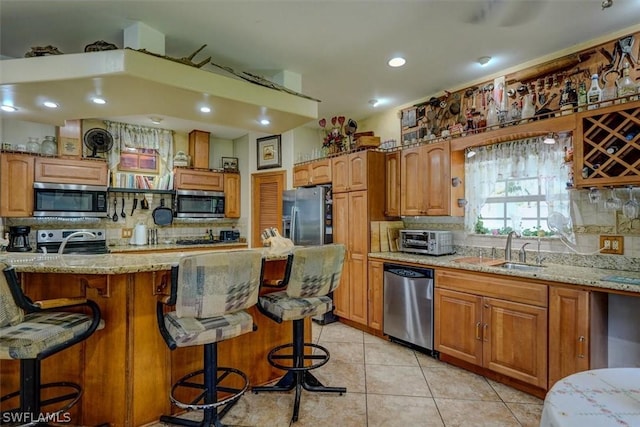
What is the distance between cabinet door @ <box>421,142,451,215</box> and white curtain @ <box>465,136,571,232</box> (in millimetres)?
287

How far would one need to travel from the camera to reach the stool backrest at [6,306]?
1491 millimetres

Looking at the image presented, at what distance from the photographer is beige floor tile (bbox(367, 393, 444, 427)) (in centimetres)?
211

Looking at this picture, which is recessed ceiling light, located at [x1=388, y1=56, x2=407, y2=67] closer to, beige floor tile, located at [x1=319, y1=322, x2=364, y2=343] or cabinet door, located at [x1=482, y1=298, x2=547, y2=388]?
cabinet door, located at [x1=482, y1=298, x2=547, y2=388]

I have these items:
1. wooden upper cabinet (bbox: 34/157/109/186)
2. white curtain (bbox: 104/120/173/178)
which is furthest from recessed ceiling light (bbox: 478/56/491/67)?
wooden upper cabinet (bbox: 34/157/109/186)

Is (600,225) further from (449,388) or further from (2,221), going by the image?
(2,221)

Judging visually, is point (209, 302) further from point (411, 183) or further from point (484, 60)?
point (484, 60)

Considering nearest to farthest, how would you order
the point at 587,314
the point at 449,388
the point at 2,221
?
the point at 587,314 → the point at 449,388 → the point at 2,221

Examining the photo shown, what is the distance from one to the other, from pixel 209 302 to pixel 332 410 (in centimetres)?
123

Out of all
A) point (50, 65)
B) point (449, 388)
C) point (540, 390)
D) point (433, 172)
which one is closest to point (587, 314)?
point (540, 390)

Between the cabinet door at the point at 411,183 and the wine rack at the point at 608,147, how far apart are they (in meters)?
1.37

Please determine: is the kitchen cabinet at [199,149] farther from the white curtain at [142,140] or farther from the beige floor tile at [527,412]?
the beige floor tile at [527,412]

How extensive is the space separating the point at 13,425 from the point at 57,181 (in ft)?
10.7

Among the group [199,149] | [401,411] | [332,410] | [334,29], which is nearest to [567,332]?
[401,411]

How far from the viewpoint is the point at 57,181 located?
4078 mm
